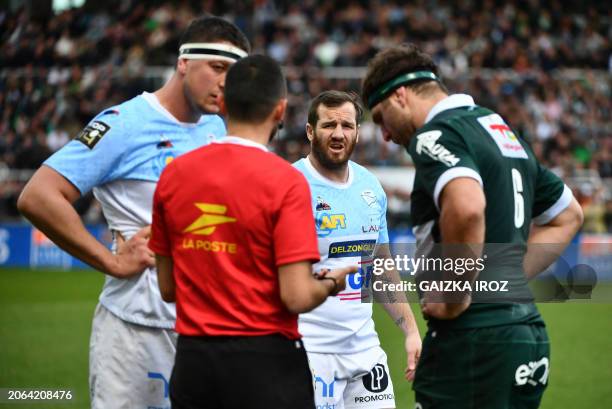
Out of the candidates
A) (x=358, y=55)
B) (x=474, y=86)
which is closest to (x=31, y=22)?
(x=358, y=55)

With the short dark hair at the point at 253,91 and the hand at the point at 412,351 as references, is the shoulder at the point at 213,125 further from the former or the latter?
the hand at the point at 412,351

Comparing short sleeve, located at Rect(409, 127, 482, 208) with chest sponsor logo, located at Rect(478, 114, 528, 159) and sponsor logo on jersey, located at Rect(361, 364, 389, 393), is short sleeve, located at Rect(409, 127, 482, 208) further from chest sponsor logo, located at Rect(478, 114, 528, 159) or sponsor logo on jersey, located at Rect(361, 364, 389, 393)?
sponsor logo on jersey, located at Rect(361, 364, 389, 393)

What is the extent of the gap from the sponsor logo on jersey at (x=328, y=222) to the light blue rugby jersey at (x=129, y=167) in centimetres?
136

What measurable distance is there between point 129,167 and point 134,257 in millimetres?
494

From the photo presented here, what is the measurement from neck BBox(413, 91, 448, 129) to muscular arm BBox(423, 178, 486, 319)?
0.51 m

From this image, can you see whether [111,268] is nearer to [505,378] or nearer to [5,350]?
[505,378]

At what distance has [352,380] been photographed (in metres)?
5.89

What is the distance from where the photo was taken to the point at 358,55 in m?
27.3

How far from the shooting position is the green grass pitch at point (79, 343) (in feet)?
33.2

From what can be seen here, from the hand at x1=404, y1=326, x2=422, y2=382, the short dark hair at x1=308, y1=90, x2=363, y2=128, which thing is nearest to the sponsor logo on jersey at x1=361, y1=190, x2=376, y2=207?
the short dark hair at x1=308, y1=90, x2=363, y2=128

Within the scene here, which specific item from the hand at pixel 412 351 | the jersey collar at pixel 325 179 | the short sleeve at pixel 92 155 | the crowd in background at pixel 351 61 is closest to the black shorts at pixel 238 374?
the short sleeve at pixel 92 155

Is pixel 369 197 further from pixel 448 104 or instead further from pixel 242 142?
pixel 242 142

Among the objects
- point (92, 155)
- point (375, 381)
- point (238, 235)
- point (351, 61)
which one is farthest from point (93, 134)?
point (351, 61)

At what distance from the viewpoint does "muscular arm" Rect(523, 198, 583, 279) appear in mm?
4430
